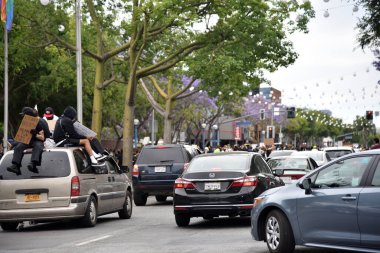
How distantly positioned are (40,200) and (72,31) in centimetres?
2939

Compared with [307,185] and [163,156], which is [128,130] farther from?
[307,185]

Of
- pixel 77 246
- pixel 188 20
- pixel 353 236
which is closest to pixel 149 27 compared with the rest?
pixel 188 20

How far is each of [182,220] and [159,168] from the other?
24.1ft

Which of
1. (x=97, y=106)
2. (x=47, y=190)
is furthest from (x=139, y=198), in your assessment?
(x=97, y=106)

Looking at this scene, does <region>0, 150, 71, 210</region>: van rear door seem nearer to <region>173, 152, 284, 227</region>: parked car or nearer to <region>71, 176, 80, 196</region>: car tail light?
<region>71, 176, 80, 196</region>: car tail light

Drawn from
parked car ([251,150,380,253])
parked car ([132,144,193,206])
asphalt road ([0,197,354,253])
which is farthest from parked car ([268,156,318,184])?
parked car ([251,150,380,253])

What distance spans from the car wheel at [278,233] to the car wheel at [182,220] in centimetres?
470

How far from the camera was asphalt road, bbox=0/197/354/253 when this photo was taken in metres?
12.5

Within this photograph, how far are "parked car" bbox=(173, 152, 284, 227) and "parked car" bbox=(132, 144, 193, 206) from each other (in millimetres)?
7163

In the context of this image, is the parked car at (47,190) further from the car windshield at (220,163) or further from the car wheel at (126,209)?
the car wheel at (126,209)

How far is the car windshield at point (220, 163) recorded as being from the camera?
16016 millimetres

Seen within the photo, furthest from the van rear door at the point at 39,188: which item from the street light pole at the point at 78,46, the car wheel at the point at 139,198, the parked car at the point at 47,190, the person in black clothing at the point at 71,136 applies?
the street light pole at the point at 78,46

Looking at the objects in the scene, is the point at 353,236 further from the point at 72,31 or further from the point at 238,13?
the point at 72,31

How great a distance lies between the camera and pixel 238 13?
33.3 meters
